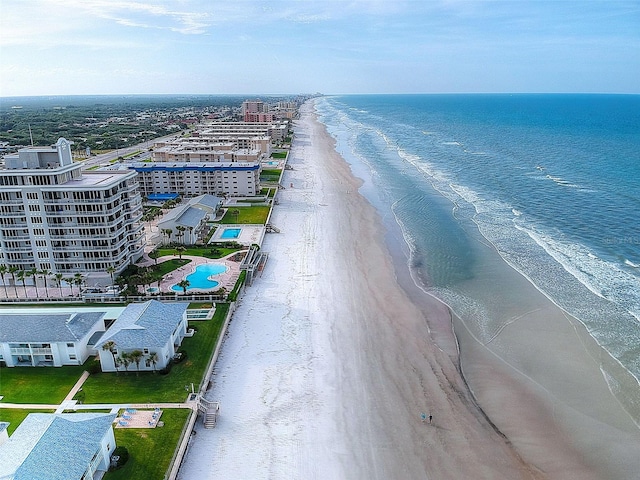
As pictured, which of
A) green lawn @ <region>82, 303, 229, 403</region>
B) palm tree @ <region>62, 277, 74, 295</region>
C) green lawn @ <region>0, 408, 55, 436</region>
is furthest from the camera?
palm tree @ <region>62, 277, 74, 295</region>

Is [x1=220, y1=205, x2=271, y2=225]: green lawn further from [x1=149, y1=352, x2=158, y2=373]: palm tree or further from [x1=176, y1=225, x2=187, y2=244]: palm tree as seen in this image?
[x1=149, y1=352, x2=158, y2=373]: palm tree

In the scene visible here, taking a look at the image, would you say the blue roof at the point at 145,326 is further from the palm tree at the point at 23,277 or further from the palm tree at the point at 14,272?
the palm tree at the point at 14,272

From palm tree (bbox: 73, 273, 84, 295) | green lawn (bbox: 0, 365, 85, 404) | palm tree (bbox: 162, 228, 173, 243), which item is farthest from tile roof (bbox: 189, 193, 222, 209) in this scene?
green lawn (bbox: 0, 365, 85, 404)

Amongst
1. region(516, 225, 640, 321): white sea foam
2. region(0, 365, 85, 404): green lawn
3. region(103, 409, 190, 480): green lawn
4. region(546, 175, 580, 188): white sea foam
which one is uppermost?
region(546, 175, 580, 188): white sea foam

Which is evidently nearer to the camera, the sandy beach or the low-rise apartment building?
the sandy beach

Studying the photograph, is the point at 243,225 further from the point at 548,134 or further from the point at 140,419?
the point at 548,134
